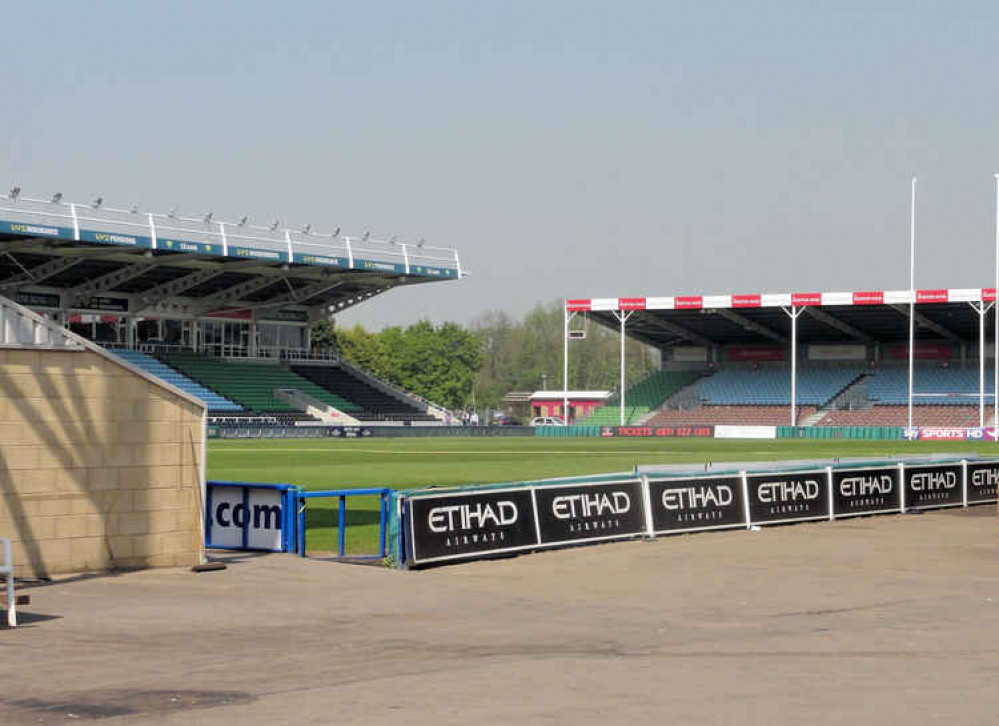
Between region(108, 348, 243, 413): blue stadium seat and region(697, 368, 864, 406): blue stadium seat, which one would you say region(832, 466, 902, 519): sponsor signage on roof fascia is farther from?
region(697, 368, 864, 406): blue stadium seat

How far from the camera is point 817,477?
88.7ft

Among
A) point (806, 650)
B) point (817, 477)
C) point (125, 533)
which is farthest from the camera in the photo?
point (817, 477)

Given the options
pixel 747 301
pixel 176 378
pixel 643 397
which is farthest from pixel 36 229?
pixel 643 397

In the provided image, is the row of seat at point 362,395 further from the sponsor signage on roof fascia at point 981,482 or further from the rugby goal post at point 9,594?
the rugby goal post at point 9,594

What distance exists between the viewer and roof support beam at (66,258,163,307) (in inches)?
3233

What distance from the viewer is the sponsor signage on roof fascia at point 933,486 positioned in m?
29.5

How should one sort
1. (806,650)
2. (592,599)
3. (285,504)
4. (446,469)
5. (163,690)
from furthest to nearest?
1. (446,469)
2. (285,504)
3. (592,599)
4. (806,650)
5. (163,690)

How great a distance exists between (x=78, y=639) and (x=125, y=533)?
17.2ft

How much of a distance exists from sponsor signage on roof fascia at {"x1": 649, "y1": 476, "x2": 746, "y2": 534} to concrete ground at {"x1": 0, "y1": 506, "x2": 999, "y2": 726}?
2629mm

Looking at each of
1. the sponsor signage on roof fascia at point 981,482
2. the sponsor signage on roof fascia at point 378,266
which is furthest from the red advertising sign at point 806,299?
the sponsor signage on roof fascia at point 981,482

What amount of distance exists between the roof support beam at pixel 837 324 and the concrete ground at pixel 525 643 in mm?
75488

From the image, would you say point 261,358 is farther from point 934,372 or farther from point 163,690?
point 163,690

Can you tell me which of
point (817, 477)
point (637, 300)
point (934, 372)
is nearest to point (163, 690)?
point (817, 477)

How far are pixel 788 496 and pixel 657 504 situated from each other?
3988mm
